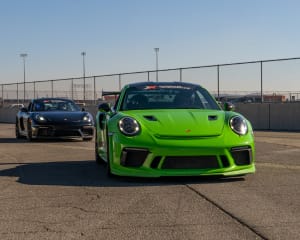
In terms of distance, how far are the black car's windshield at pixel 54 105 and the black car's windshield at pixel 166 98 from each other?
7762 millimetres

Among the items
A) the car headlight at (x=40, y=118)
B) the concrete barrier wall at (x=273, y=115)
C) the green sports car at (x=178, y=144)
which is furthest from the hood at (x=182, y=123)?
the concrete barrier wall at (x=273, y=115)

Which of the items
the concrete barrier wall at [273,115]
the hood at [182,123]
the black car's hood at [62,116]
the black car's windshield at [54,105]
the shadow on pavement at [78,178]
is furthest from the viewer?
the concrete barrier wall at [273,115]

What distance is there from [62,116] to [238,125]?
8292 mm

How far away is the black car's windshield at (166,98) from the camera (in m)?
7.95

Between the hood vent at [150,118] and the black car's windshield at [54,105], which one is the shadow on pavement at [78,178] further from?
the black car's windshield at [54,105]

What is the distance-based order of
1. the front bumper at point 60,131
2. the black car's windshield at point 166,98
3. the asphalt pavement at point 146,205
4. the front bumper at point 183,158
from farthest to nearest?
the front bumper at point 60,131 < the black car's windshield at point 166,98 < the front bumper at point 183,158 < the asphalt pavement at point 146,205

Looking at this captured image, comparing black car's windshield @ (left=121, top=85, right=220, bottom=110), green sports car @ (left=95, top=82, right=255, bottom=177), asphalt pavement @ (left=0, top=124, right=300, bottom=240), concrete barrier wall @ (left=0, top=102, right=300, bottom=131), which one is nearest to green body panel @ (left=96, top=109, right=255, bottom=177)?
green sports car @ (left=95, top=82, right=255, bottom=177)

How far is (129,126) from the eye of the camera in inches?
269

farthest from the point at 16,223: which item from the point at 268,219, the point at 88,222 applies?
the point at 268,219

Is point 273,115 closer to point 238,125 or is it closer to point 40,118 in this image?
point 40,118

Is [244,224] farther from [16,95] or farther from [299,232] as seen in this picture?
[16,95]

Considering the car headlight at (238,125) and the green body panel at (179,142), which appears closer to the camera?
the green body panel at (179,142)

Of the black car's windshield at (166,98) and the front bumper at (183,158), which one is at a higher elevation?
the black car's windshield at (166,98)

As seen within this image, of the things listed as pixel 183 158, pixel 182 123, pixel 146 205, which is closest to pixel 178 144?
pixel 183 158
